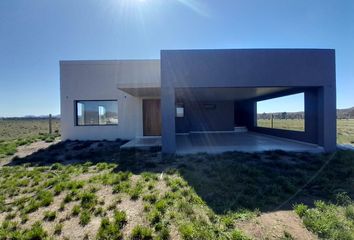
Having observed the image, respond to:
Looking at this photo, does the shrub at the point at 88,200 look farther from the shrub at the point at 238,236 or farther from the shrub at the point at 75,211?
the shrub at the point at 238,236

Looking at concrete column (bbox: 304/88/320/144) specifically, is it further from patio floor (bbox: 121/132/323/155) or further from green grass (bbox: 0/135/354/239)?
green grass (bbox: 0/135/354/239)

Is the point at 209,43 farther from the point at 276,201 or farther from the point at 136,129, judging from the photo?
the point at 276,201

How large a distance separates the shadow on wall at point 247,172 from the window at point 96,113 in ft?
12.3

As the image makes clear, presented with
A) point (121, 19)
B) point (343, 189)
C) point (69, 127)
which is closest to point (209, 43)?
point (121, 19)

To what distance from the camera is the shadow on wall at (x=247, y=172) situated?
Result: 134 inches

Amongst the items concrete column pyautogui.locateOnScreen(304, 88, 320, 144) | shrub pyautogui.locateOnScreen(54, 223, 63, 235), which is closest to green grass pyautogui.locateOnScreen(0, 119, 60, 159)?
shrub pyautogui.locateOnScreen(54, 223, 63, 235)

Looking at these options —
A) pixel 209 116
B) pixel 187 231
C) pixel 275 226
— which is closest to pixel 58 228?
pixel 187 231

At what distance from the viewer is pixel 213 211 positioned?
117 inches

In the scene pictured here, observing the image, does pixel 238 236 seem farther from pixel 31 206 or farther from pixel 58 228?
pixel 31 206

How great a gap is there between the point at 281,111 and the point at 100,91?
11.8 m

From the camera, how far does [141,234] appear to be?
8.06 feet

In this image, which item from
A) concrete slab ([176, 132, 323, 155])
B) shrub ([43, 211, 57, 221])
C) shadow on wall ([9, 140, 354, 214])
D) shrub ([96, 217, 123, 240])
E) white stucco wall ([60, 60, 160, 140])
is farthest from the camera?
white stucco wall ([60, 60, 160, 140])

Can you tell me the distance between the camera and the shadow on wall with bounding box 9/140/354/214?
3400mm

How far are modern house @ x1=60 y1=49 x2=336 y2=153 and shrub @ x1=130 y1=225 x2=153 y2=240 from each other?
14.3 feet
